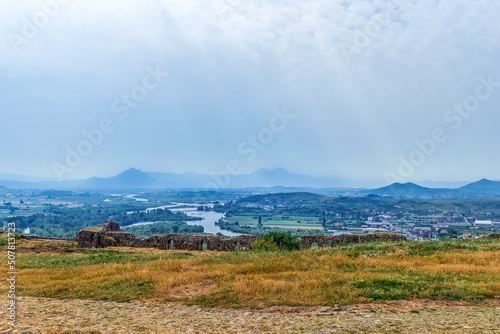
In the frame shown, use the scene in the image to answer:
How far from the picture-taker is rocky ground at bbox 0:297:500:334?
7.29 metres

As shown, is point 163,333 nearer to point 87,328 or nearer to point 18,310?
point 87,328

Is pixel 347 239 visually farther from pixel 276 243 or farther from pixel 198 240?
pixel 198 240

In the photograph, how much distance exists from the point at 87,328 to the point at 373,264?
1085 cm

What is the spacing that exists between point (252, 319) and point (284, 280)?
3734 millimetres

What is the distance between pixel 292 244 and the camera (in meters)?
22.4

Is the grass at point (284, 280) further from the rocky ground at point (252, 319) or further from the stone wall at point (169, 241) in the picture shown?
the stone wall at point (169, 241)

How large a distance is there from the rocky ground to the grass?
2.12 ft

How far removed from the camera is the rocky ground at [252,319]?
7293mm

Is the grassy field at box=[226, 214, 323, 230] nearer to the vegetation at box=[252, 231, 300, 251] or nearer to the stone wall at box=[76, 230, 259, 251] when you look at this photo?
the stone wall at box=[76, 230, 259, 251]

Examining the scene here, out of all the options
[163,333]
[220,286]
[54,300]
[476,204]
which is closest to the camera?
[163,333]

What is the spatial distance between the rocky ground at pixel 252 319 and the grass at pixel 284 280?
65cm

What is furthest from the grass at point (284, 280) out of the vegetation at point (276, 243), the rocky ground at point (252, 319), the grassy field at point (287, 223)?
the grassy field at point (287, 223)

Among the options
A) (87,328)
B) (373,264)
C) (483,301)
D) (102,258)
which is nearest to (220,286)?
(87,328)

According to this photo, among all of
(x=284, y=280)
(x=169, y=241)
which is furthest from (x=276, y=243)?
(x=284, y=280)
